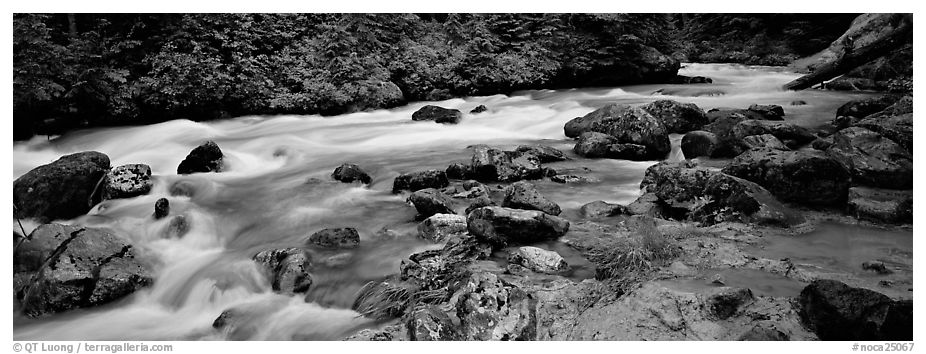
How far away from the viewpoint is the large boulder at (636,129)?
8156 mm

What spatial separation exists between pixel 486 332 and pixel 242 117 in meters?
10.3

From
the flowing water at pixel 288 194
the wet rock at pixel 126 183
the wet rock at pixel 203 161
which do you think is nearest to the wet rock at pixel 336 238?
the flowing water at pixel 288 194

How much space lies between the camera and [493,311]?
3428mm

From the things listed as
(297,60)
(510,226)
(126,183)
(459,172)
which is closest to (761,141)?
A: (459,172)

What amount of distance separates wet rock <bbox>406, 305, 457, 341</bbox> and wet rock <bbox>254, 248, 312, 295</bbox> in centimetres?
150

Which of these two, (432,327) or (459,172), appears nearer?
(432,327)

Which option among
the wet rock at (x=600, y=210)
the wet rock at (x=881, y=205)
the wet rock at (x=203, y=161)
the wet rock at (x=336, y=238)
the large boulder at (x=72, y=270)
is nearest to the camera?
the large boulder at (x=72, y=270)

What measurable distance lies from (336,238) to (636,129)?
519 centimetres

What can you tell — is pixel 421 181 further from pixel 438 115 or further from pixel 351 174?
pixel 438 115

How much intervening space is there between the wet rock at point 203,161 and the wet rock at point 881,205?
7.97 metres

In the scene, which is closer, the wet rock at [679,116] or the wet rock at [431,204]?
the wet rock at [431,204]

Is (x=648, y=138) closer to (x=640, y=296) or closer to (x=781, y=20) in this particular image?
(x=640, y=296)

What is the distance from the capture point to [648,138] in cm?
820

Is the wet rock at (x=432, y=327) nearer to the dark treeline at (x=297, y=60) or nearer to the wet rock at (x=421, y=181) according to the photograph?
the wet rock at (x=421, y=181)
